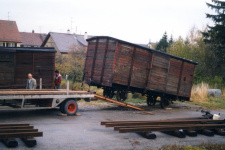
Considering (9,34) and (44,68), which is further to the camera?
(9,34)

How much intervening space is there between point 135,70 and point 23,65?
623 cm

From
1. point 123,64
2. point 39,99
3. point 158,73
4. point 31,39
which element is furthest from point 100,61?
point 31,39

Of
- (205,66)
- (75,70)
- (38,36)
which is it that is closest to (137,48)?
(75,70)

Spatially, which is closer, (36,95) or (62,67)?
(36,95)

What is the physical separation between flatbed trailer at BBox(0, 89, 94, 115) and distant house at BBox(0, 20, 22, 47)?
43347mm

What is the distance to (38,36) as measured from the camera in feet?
222

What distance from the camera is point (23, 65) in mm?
14773

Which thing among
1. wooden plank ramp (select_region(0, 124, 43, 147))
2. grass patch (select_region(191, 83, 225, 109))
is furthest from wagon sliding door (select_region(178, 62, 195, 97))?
wooden plank ramp (select_region(0, 124, 43, 147))

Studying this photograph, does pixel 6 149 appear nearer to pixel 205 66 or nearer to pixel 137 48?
pixel 137 48

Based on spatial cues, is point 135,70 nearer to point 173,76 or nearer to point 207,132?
point 173,76

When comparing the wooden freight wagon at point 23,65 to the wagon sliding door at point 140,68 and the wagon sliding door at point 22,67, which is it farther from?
the wagon sliding door at point 140,68

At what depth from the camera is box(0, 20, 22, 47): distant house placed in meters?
51.6

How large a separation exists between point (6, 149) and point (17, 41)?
48885 millimetres

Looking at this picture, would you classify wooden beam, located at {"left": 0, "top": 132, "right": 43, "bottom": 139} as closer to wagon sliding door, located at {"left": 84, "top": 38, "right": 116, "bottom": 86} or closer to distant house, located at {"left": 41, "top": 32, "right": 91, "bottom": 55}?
wagon sliding door, located at {"left": 84, "top": 38, "right": 116, "bottom": 86}
